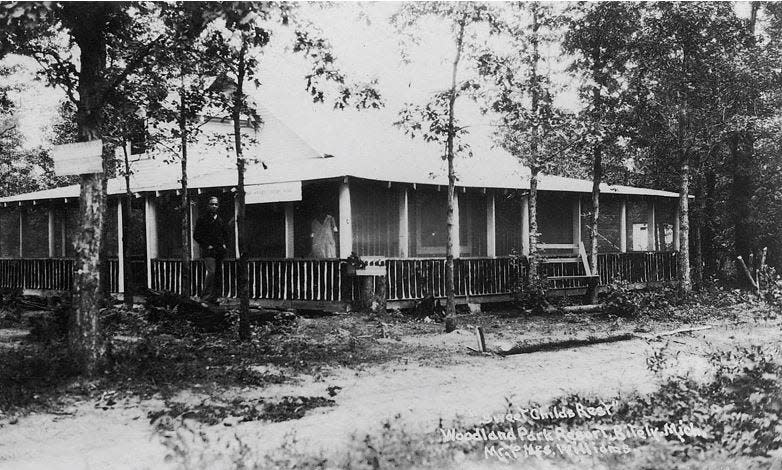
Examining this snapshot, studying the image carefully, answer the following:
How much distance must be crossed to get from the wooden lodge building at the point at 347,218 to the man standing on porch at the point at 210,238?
72cm

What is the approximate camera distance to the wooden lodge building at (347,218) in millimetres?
14625

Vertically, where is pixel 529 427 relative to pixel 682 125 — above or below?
below

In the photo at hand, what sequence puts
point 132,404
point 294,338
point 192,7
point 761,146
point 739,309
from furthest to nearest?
1. point 761,146
2. point 739,309
3. point 294,338
4. point 192,7
5. point 132,404

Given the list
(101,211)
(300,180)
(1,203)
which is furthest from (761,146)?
(1,203)

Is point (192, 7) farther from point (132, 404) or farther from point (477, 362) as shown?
point (477, 362)

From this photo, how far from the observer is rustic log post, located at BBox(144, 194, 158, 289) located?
17.0 m

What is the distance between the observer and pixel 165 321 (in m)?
11.5

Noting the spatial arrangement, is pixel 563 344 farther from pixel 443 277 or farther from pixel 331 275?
pixel 331 275

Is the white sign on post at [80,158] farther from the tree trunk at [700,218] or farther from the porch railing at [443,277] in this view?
the tree trunk at [700,218]

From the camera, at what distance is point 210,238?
45.0ft

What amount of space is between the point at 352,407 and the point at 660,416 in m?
2.94

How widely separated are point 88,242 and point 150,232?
1029 centimetres

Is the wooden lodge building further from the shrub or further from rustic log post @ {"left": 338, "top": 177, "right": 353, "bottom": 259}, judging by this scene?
the shrub

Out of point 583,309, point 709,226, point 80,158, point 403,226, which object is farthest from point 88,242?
point 709,226
